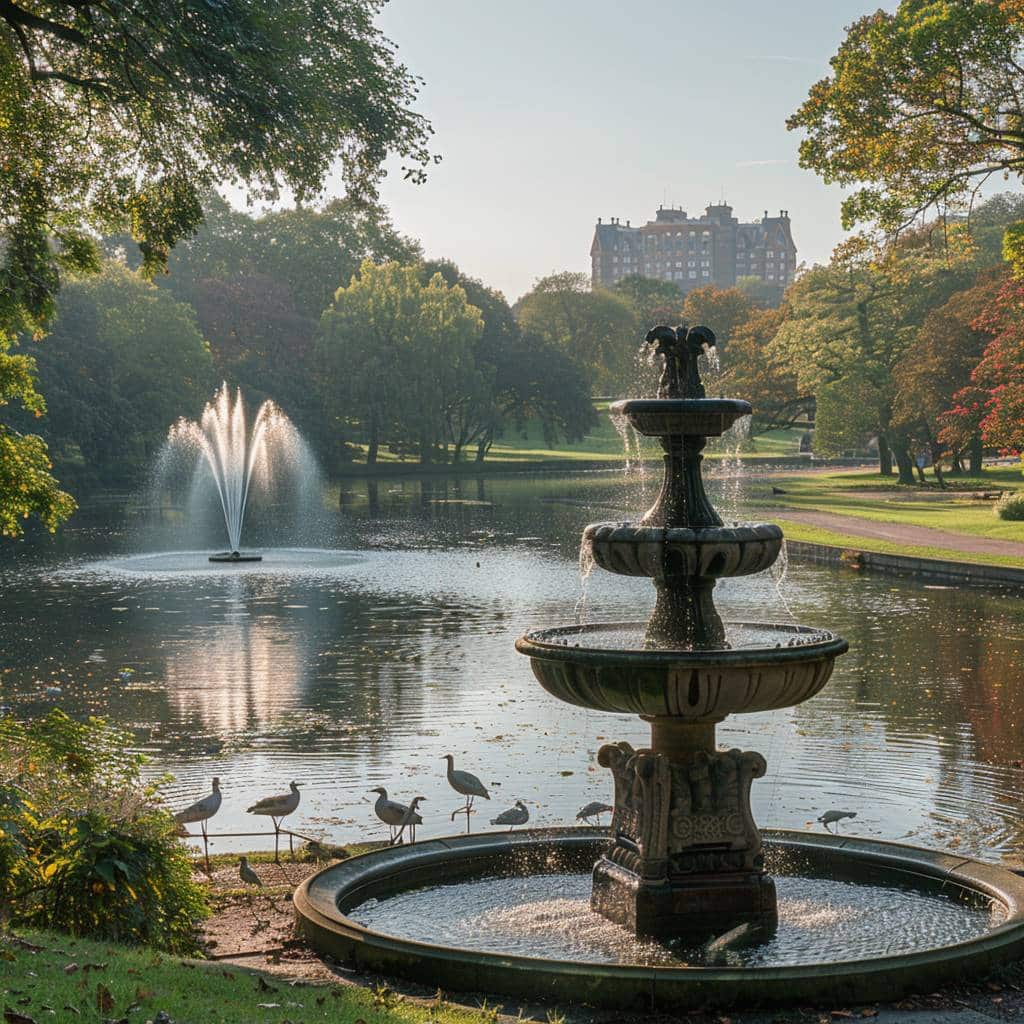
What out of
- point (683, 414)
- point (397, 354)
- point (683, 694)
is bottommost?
point (683, 694)

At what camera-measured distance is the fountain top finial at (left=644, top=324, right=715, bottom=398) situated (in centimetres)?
1030

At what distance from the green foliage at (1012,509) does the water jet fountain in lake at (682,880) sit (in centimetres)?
3881

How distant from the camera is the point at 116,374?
249ft

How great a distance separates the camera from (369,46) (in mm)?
16500

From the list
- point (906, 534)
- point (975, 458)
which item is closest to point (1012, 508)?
point (906, 534)

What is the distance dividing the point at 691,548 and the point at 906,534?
113ft

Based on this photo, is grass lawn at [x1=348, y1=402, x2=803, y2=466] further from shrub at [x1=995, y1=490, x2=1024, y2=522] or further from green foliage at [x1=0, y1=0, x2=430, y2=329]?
green foliage at [x1=0, y1=0, x2=430, y2=329]

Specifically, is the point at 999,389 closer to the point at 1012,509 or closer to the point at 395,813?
the point at 1012,509

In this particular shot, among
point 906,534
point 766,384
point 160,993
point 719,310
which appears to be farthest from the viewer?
point 719,310

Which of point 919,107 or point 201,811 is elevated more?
point 919,107

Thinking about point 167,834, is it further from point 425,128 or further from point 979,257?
point 979,257

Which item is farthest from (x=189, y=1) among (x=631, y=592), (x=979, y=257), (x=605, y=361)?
(x=605, y=361)

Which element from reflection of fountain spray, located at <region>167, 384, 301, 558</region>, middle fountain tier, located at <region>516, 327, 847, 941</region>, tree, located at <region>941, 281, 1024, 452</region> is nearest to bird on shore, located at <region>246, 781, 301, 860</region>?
middle fountain tier, located at <region>516, 327, 847, 941</region>

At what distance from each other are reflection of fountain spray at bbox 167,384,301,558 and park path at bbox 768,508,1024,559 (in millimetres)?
32557
